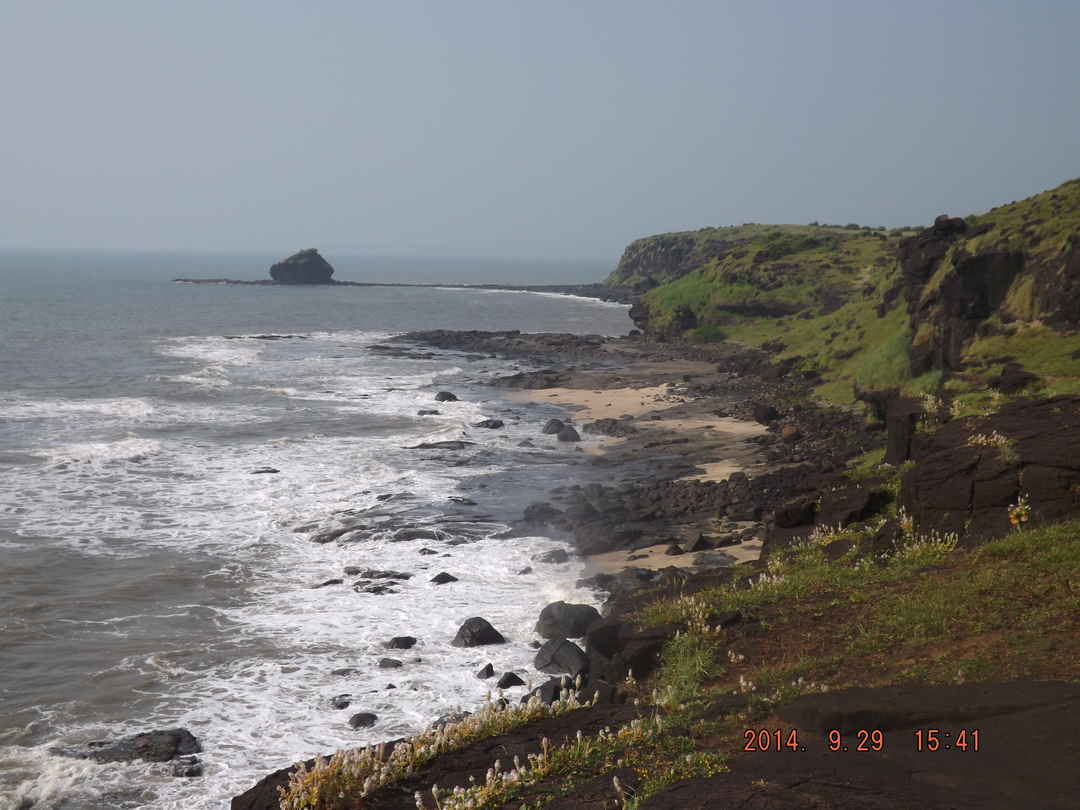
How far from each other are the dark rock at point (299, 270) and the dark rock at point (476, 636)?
18274cm

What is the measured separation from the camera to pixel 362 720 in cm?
1686

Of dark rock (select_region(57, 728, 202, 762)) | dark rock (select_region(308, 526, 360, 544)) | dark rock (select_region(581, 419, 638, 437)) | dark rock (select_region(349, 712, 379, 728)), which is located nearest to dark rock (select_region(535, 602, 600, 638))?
dark rock (select_region(349, 712, 379, 728))

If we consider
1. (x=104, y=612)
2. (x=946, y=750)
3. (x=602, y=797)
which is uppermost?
(x=946, y=750)

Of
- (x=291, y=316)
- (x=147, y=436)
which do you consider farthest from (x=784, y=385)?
(x=291, y=316)

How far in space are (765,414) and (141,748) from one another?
33.5 meters

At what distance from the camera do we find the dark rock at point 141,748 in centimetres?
1561

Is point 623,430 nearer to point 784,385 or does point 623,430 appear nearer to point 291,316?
point 784,385

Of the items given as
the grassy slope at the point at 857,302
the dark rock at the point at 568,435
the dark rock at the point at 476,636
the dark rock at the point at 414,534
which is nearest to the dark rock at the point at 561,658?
the dark rock at the point at 476,636

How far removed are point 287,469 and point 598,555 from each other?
1569 centimetres

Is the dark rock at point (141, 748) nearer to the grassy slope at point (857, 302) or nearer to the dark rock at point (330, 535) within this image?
the dark rock at point (330, 535)

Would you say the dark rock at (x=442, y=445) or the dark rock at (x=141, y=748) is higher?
the dark rock at (x=442, y=445)

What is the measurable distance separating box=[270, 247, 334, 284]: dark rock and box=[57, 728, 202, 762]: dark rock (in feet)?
609

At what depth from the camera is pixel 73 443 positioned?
4103 centimetres

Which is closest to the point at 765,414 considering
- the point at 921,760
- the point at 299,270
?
the point at 921,760
